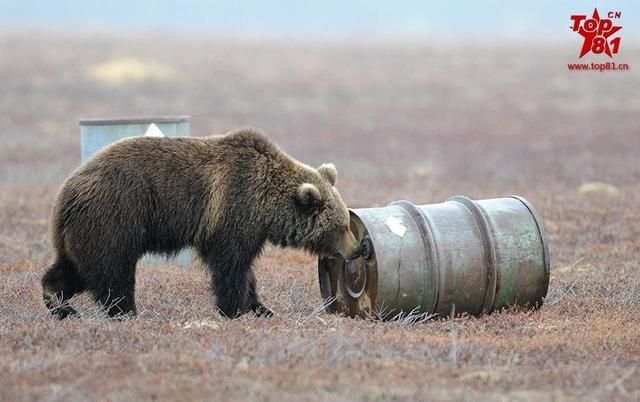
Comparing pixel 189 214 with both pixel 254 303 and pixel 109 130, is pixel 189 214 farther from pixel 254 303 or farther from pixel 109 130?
pixel 109 130

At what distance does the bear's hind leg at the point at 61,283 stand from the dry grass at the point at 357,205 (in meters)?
0.21

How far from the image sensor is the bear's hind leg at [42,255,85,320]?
8.62m

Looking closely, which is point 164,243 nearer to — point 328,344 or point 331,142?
point 328,344

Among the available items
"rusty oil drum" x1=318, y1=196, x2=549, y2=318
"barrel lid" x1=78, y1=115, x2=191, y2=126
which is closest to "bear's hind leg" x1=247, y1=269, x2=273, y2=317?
"rusty oil drum" x1=318, y1=196, x2=549, y2=318

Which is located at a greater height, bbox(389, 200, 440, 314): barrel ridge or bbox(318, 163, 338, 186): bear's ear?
bbox(318, 163, 338, 186): bear's ear

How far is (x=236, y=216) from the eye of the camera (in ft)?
28.2

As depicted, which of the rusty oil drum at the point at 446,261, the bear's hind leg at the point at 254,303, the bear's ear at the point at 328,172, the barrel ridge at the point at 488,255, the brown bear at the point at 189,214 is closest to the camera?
the brown bear at the point at 189,214

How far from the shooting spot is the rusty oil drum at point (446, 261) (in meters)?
8.42

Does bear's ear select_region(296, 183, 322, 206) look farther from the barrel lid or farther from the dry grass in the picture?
the barrel lid

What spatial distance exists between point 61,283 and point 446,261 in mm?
3211

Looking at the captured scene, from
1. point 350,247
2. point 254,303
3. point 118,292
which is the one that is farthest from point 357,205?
point 118,292

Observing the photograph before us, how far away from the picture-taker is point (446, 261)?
8.45 meters

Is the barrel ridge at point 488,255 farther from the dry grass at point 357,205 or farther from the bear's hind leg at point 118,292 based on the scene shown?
the bear's hind leg at point 118,292

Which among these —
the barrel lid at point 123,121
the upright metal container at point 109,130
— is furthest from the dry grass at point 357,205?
the barrel lid at point 123,121
